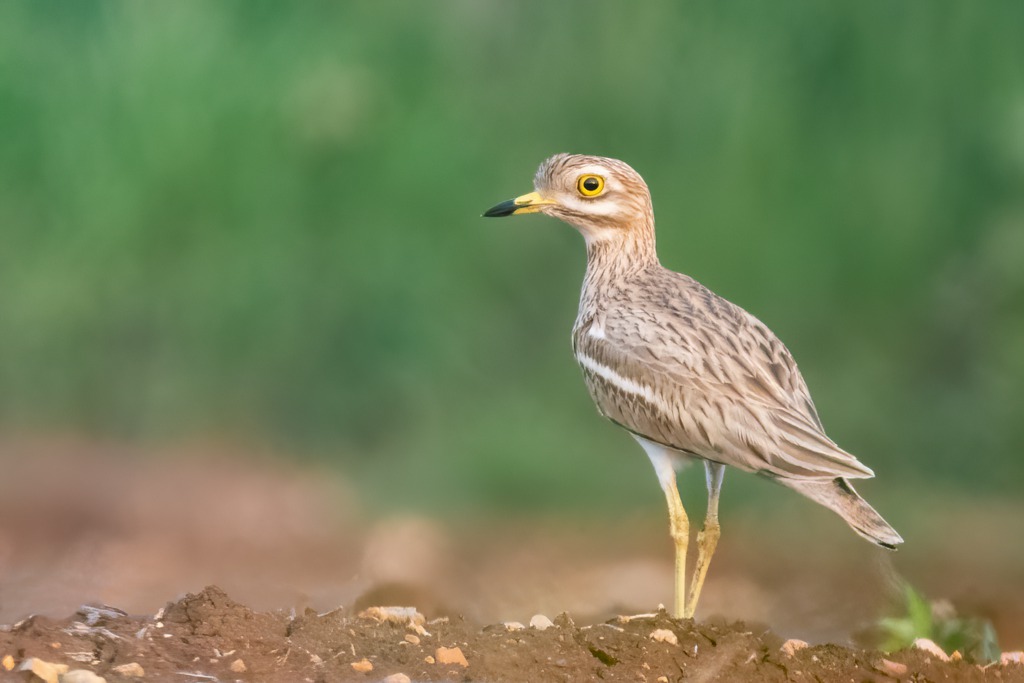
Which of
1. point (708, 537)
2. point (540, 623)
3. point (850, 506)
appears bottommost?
point (540, 623)

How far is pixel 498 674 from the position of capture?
5406 mm

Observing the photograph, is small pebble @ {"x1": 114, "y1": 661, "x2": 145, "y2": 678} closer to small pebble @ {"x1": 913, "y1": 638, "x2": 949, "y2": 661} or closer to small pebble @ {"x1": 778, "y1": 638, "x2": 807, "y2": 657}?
small pebble @ {"x1": 778, "y1": 638, "x2": 807, "y2": 657}

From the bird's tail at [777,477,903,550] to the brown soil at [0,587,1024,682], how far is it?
0.53 m

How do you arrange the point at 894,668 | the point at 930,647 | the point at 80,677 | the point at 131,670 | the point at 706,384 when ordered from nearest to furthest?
the point at 80,677 → the point at 131,670 → the point at 894,668 → the point at 930,647 → the point at 706,384

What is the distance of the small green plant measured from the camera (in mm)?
6859

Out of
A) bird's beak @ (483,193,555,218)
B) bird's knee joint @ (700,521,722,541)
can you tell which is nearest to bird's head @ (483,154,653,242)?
bird's beak @ (483,193,555,218)

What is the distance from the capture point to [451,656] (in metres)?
5.48

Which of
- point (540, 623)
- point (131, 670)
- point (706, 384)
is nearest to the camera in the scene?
point (131, 670)

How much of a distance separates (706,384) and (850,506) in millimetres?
894

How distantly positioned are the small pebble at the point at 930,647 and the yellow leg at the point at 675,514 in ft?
3.65

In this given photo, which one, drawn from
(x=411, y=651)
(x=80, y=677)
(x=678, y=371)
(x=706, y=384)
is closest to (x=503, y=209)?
(x=678, y=371)

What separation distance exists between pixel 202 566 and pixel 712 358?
3504 mm

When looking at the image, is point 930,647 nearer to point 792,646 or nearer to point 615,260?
point 792,646

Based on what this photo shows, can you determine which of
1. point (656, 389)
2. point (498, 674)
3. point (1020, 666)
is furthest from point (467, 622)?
point (1020, 666)
